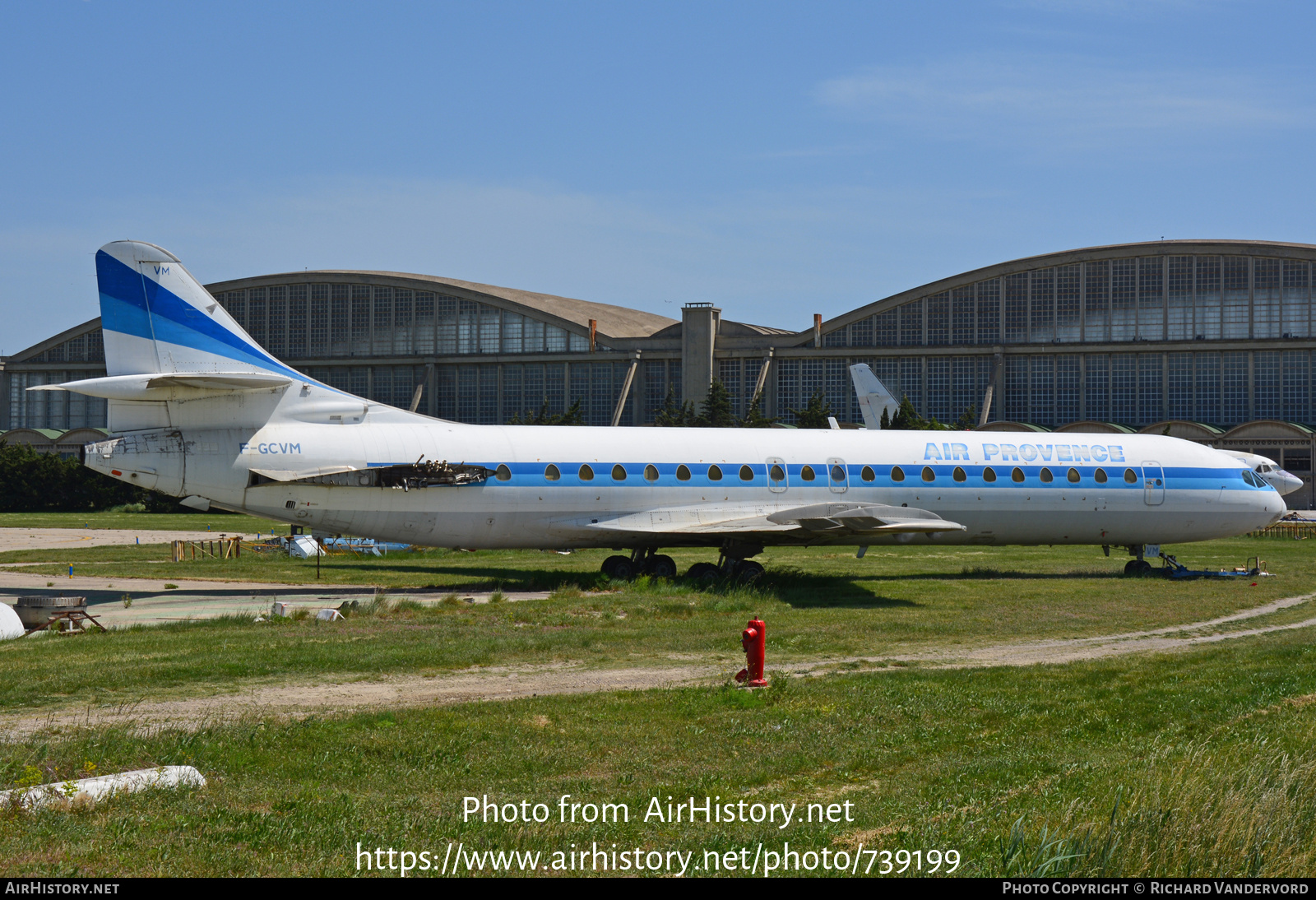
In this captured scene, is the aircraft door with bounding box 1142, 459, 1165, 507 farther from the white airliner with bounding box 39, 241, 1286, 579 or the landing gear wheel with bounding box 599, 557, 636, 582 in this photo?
the landing gear wheel with bounding box 599, 557, 636, 582

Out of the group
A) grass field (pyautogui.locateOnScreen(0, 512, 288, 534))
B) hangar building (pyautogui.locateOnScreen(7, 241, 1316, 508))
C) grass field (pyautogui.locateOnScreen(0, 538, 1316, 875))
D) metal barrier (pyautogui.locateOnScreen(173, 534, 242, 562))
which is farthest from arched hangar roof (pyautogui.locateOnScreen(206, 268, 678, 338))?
grass field (pyautogui.locateOnScreen(0, 538, 1316, 875))

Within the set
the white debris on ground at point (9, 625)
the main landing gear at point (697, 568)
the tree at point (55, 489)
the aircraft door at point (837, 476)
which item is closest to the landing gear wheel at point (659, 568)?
the main landing gear at point (697, 568)

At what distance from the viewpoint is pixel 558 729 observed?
12516mm

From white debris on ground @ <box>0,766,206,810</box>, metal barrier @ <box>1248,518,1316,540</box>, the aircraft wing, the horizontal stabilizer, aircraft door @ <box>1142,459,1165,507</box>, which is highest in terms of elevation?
the horizontal stabilizer

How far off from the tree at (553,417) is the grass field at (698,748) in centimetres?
5231

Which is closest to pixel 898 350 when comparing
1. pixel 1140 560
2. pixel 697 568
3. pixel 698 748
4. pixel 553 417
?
pixel 553 417

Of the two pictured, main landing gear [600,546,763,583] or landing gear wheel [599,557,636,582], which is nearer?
main landing gear [600,546,763,583]

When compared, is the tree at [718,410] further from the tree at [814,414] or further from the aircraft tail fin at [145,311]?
the aircraft tail fin at [145,311]

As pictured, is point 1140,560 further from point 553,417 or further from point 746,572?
point 553,417

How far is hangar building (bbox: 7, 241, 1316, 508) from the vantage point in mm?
73375

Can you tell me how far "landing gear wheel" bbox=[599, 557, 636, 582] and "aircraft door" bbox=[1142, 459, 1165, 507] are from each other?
596 inches
